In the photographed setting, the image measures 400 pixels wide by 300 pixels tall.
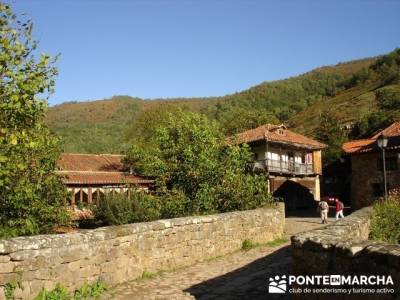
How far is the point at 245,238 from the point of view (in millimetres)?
12531

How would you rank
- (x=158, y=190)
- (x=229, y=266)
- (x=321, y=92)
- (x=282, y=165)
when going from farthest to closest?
(x=321, y=92) < (x=282, y=165) < (x=158, y=190) < (x=229, y=266)

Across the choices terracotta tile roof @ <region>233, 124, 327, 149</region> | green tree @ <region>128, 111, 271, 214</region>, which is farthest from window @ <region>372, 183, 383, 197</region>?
green tree @ <region>128, 111, 271, 214</region>

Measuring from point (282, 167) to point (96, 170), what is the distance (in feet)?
50.1

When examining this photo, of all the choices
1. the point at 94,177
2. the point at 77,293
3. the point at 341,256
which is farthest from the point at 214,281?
the point at 94,177

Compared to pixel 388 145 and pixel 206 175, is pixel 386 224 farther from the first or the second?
pixel 388 145

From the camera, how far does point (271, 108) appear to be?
92.1 m

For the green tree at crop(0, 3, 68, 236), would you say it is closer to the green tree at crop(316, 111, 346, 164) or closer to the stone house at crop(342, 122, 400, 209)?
the stone house at crop(342, 122, 400, 209)

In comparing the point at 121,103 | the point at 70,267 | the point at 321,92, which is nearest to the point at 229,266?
the point at 70,267

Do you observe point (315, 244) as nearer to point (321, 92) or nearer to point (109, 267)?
point (109, 267)

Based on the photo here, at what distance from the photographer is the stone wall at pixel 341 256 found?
15.1 ft

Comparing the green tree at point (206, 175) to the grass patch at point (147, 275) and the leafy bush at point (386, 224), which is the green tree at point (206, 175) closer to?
the leafy bush at point (386, 224)

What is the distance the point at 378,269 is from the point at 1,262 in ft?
16.4

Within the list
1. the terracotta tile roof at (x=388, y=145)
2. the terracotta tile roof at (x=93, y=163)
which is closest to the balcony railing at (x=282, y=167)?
the terracotta tile roof at (x=388, y=145)

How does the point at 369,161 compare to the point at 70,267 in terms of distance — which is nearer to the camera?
the point at 70,267
